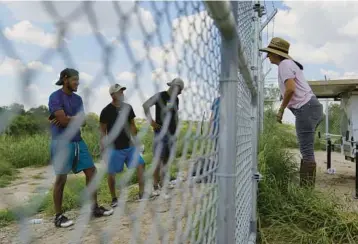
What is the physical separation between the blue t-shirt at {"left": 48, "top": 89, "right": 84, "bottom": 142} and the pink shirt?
322cm

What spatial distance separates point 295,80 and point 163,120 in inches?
120

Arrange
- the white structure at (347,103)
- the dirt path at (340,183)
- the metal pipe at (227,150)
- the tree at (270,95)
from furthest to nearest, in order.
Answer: the tree at (270,95), the white structure at (347,103), the dirt path at (340,183), the metal pipe at (227,150)

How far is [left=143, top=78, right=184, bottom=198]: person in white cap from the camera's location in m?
0.81

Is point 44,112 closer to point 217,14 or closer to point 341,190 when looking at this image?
point 217,14

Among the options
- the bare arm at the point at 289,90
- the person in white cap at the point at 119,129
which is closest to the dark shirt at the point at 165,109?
the person in white cap at the point at 119,129

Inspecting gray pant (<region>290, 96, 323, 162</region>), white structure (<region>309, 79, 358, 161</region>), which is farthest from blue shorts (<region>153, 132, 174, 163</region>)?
white structure (<region>309, 79, 358, 161</region>)

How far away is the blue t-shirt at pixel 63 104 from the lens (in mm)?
456

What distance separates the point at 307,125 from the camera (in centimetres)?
362

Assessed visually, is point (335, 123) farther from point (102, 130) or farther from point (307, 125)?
point (102, 130)

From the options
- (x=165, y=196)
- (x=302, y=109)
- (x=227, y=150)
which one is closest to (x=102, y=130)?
(x=165, y=196)

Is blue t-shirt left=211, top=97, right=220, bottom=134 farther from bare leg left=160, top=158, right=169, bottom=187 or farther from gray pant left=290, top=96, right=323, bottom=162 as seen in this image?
gray pant left=290, top=96, right=323, bottom=162

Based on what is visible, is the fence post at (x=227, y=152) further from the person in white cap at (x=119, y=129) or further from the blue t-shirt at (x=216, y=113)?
the person in white cap at (x=119, y=129)

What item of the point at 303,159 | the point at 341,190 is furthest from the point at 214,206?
the point at 341,190

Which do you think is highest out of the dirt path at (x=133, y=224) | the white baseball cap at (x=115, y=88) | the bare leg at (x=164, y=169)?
the white baseball cap at (x=115, y=88)
